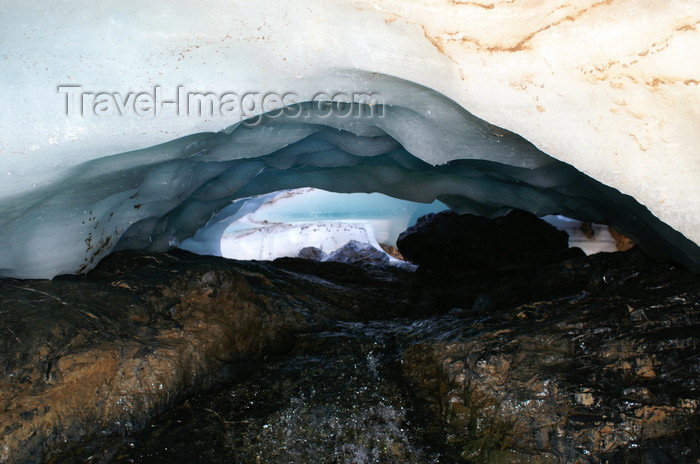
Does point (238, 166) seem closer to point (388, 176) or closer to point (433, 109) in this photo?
point (388, 176)

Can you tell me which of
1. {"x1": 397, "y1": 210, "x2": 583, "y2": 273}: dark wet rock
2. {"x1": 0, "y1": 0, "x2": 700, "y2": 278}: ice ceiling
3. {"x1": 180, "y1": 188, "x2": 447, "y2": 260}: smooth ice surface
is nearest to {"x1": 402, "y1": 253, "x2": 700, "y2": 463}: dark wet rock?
{"x1": 0, "y1": 0, "x2": 700, "y2": 278}: ice ceiling

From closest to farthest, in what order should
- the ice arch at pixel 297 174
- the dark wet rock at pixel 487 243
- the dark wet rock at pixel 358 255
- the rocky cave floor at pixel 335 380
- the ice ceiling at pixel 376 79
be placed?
1. the ice ceiling at pixel 376 79
2. the rocky cave floor at pixel 335 380
3. the ice arch at pixel 297 174
4. the dark wet rock at pixel 487 243
5. the dark wet rock at pixel 358 255

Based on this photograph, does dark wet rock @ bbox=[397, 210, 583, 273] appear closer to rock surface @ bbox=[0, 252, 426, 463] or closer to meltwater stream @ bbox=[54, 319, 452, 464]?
rock surface @ bbox=[0, 252, 426, 463]

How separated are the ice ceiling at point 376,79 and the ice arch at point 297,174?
0.02 meters

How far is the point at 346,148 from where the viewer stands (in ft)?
12.3

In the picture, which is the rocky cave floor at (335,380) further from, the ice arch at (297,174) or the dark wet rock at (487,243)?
the dark wet rock at (487,243)

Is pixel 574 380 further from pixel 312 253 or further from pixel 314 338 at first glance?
pixel 312 253

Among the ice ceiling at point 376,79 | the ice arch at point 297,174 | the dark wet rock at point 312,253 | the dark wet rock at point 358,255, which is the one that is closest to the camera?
the ice ceiling at point 376,79

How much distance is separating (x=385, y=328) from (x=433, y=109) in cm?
168

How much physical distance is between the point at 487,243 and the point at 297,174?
8.68 feet

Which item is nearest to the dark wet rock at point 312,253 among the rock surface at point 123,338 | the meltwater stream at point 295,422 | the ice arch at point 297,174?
the ice arch at point 297,174

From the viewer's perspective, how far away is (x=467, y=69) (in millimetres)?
2418

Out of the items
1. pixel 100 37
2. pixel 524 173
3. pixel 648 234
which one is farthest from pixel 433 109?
pixel 648 234

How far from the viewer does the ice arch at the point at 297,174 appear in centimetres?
292
